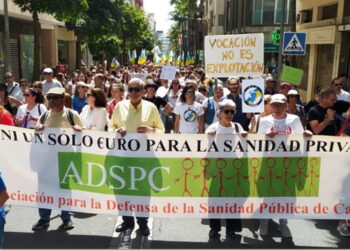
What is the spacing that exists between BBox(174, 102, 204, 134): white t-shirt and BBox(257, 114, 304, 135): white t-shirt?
6.92 feet

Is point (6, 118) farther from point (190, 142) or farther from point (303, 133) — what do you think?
point (303, 133)

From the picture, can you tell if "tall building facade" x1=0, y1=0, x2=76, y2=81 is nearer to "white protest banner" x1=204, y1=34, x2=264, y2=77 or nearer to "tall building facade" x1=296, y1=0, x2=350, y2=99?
"tall building facade" x1=296, y1=0, x2=350, y2=99

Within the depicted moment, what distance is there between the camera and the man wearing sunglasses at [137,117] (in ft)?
15.7

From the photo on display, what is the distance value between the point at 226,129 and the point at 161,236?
1.46 meters

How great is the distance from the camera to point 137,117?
4801 millimetres

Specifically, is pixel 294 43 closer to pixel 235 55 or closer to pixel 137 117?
pixel 235 55

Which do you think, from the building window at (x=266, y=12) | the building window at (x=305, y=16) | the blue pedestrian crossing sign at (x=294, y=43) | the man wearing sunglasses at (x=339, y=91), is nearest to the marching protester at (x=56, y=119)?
the man wearing sunglasses at (x=339, y=91)

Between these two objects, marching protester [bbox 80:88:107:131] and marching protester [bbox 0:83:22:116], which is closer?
marching protester [bbox 80:88:107:131]

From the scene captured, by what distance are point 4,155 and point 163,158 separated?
1848mm

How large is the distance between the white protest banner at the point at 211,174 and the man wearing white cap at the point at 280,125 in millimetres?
317

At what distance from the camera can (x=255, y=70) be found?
22.0 ft

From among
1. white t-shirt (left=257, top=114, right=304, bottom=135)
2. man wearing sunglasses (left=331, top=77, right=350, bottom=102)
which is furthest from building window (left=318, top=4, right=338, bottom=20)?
white t-shirt (left=257, top=114, right=304, bottom=135)

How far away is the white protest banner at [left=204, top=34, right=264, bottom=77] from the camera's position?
668cm

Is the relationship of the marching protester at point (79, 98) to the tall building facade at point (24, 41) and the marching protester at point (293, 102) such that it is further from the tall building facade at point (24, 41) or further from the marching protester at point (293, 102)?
the tall building facade at point (24, 41)
